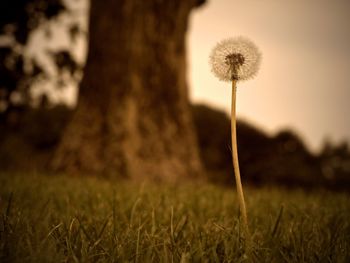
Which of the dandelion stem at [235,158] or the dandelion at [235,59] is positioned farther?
the dandelion at [235,59]

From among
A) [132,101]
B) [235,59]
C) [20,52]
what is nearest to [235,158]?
[235,59]

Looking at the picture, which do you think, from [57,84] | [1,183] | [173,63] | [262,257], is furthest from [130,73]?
[262,257]

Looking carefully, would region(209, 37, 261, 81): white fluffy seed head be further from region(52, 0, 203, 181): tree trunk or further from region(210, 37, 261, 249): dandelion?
region(52, 0, 203, 181): tree trunk

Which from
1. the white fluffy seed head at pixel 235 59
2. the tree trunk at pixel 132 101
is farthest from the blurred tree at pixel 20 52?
the white fluffy seed head at pixel 235 59

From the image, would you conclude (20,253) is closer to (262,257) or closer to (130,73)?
(262,257)

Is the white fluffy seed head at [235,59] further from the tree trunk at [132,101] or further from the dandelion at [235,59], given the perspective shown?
the tree trunk at [132,101]

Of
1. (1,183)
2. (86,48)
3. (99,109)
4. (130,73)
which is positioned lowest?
(1,183)

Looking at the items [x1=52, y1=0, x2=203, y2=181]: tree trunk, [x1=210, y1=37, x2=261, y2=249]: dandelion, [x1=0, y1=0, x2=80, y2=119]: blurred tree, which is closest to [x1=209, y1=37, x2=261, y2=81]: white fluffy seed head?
[x1=210, y1=37, x2=261, y2=249]: dandelion
